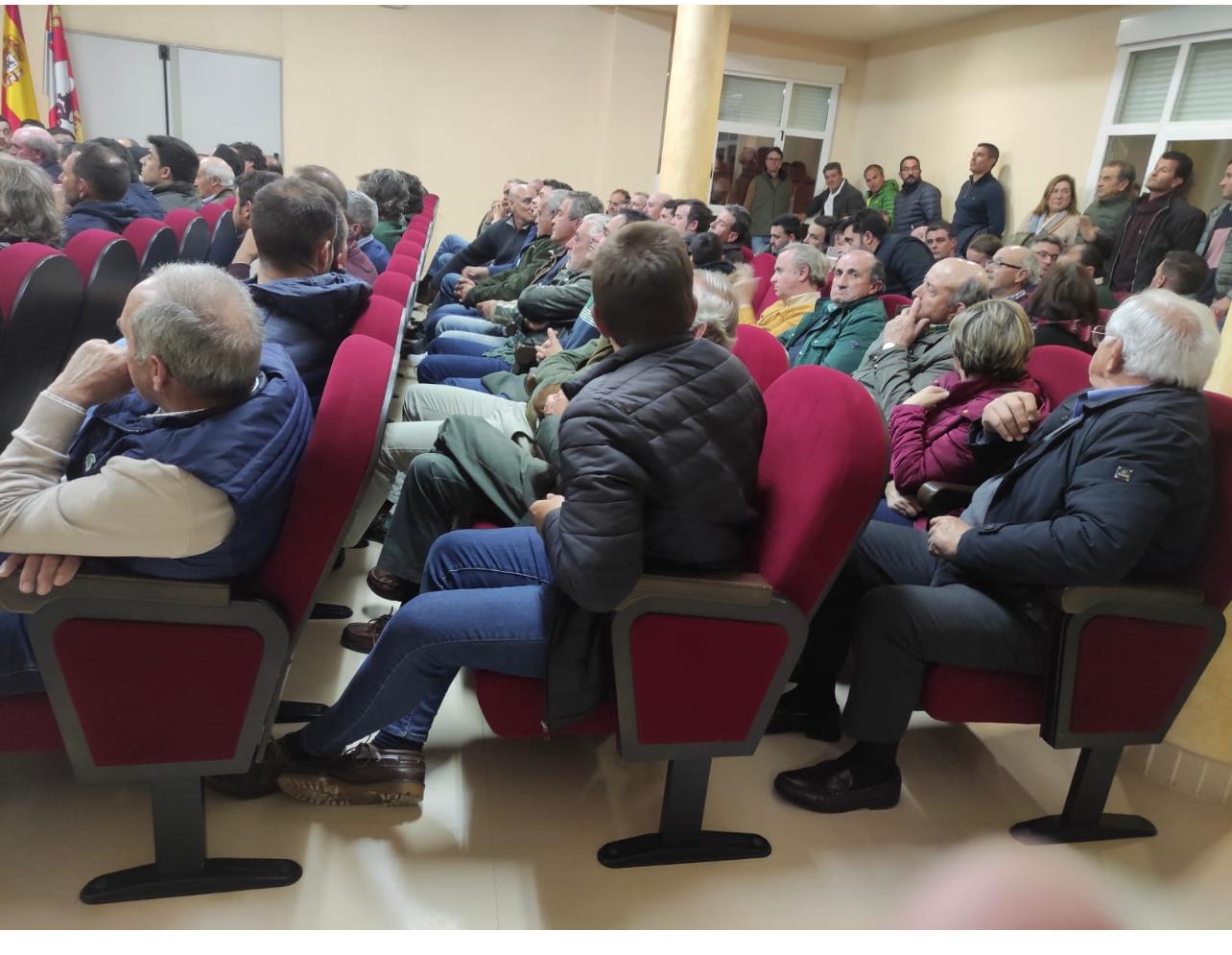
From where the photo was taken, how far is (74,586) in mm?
1134

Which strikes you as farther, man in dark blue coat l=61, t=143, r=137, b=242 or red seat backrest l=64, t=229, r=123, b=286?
man in dark blue coat l=61, t=143, r=137, b=242

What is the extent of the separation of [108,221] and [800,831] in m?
3.58

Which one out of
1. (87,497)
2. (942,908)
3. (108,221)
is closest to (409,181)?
(108,221)

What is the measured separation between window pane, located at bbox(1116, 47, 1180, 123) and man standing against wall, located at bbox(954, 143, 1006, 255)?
1.00 m

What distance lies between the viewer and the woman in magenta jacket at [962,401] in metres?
1.97

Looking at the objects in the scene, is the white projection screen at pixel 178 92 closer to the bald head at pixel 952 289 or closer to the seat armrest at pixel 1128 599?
the bald head at pixel 952 289

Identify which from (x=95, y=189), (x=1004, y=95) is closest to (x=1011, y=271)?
(x=95, y=189)

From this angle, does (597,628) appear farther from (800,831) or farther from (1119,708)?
(1119,708)

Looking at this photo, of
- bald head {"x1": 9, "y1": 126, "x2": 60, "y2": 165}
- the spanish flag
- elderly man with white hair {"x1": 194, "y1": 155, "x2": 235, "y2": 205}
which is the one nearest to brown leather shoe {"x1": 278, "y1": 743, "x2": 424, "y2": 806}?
elderly man with white hair {"x1": 194, "y1": 155, "x2": 235, "y2": 205}

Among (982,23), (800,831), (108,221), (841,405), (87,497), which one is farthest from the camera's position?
(982,23)

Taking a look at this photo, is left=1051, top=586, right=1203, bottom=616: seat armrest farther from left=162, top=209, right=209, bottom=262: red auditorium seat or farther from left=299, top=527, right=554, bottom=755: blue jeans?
left=162, top=209, right=209, bottom=262: red auditorium seat

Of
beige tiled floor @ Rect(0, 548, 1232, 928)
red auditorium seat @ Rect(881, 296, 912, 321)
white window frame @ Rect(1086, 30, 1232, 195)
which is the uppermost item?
white window frame @ Rect(1086, 30, 1232, 195)

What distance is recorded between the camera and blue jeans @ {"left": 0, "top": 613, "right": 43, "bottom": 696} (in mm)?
1184

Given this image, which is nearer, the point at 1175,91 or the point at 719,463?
the point at 719,463
